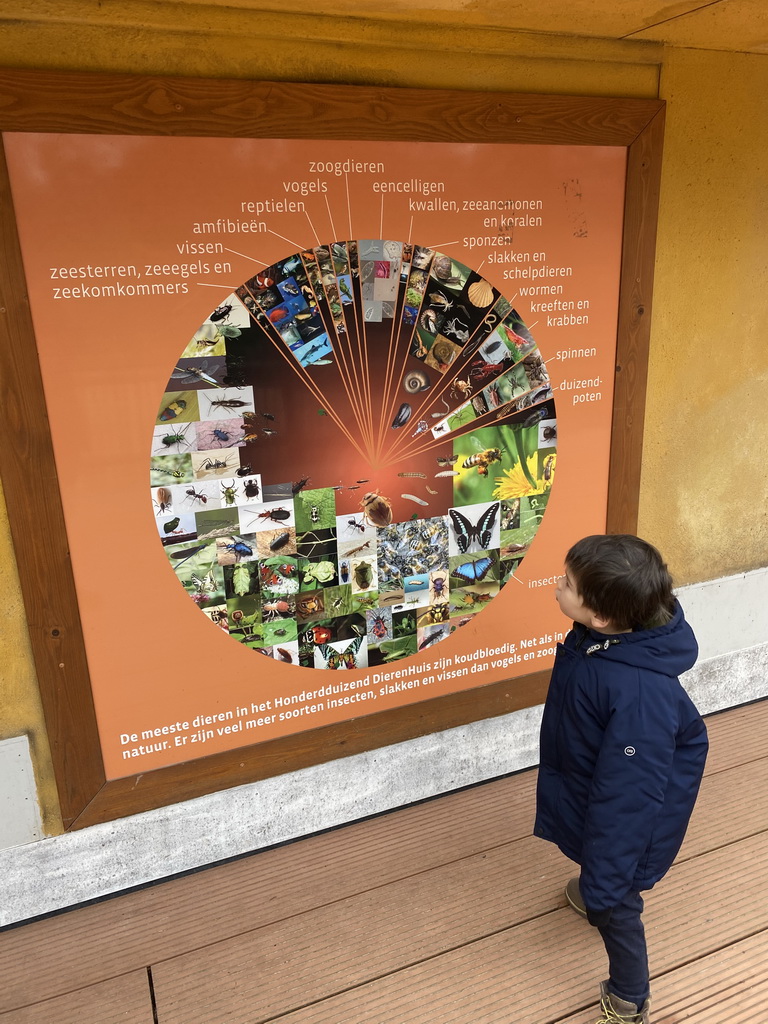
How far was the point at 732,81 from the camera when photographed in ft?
8.76

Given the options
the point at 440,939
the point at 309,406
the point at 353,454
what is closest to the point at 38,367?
the point at 309,406

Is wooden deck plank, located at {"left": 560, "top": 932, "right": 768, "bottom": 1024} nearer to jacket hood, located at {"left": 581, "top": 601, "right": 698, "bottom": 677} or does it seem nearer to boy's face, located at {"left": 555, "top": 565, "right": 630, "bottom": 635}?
jacket hood, located at {"left": 581, "top": 601, "right": 698, "bottom": 677}

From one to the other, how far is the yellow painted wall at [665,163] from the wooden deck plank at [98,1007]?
1.64ft

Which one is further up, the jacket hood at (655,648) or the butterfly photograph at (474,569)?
the jacket hood at (655,648)

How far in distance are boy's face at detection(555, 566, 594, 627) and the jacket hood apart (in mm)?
77

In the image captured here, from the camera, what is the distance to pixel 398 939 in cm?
239

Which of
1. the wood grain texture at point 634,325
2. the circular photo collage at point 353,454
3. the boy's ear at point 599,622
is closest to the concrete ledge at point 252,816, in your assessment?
the circular photo collage at point 353,454

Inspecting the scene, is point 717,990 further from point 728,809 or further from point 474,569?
point 474,569

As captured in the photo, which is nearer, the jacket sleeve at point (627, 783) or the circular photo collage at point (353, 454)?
the jacket sleeve at point (627, 783)

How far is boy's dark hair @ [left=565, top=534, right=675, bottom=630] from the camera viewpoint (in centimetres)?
183

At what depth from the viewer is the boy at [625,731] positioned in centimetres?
183

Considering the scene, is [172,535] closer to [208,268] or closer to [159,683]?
[159,683]

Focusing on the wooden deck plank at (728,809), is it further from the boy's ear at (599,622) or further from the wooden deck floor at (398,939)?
the boy's ear at (599,622)

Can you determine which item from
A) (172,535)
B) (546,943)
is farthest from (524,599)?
(172,535)
